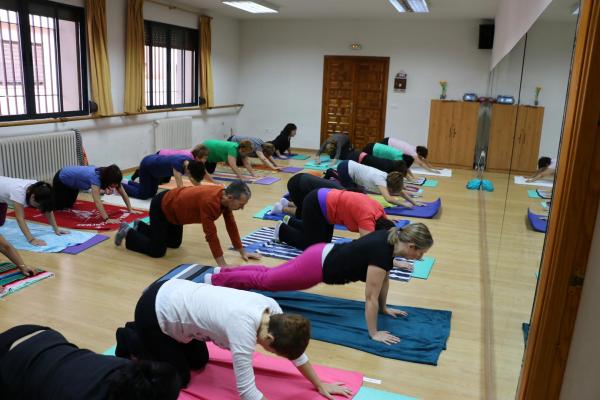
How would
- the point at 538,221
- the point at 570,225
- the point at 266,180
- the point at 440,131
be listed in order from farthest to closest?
1. the point at 440,131
2. the point at 266,180
3. the point at 538,221
4. the point at 570,225

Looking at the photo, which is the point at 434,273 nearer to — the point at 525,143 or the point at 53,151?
the point at 525,143

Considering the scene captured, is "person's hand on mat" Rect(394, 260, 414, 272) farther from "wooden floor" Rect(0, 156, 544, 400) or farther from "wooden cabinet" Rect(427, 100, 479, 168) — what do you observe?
"wooden cabinet" Rect(427, 100, 479, 168)

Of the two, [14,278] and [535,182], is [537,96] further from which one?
[14,278]

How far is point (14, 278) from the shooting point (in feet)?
11.9

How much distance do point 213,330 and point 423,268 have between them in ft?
8.38

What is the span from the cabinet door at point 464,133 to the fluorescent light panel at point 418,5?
200cm

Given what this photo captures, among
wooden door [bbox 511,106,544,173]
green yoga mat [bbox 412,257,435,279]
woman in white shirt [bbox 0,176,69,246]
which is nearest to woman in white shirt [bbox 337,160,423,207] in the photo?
green yoga mat [bbox 412,257,435,279]

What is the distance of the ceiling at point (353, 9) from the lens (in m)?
7.84

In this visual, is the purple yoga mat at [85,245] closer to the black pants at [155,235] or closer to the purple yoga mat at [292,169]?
the black pants at [155,235]

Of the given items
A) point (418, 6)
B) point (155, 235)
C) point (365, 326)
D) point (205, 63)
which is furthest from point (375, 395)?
point (205, 63)

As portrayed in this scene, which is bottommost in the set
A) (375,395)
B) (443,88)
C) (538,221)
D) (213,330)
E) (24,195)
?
(375,395)

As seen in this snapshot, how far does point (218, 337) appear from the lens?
2182mm

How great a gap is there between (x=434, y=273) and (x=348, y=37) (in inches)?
282

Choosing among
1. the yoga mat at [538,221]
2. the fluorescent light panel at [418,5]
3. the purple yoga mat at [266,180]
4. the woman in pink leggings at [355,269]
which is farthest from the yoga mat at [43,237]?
the fluorescent light panel at [418,5]
